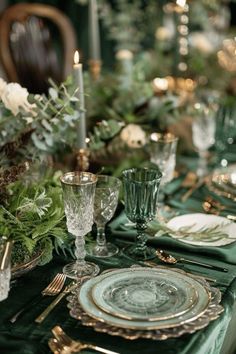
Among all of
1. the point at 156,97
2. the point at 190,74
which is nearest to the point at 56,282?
the point at 156,97

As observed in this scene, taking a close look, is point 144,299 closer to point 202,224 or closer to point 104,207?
point 104,207

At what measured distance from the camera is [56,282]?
3.69ft

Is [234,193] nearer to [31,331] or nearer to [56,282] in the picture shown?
[56,282]

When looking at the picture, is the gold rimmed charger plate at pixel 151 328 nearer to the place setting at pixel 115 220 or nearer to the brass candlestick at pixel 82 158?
the place setting at pixel 115 220

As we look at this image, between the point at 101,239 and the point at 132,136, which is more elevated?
the point at 132,136

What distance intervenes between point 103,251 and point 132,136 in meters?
0.54

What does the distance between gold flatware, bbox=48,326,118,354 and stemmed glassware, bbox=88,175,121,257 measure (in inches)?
Answer: 12.7

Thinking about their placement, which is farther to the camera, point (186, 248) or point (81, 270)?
point (186, 248)

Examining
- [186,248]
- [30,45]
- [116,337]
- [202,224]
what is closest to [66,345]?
[116,337]

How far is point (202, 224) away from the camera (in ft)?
4.61

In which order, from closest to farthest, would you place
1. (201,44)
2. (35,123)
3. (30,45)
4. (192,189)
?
(35,123)
(192,189)
(30,45)
(201,44)

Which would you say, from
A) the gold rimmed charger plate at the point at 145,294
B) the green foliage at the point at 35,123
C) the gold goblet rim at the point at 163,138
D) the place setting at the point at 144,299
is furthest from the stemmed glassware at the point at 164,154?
the gold rimmed charger plate at the point at 145,294

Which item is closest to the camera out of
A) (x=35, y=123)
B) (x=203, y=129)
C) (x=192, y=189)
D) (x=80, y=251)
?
(x=80, y=251)

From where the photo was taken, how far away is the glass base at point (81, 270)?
1146 millimetres
